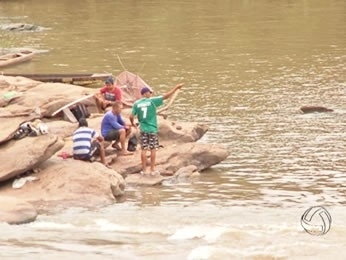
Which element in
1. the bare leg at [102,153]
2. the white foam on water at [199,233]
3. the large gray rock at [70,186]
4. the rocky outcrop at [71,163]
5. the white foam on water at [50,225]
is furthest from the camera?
the bare leg at [102,153]

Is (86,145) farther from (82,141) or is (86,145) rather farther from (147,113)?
(147,113)

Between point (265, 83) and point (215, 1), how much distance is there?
87.5 feet

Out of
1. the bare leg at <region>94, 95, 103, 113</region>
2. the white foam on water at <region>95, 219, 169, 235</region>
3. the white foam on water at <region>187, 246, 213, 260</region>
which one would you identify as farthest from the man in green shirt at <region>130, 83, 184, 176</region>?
the white foam on water at <region>187, 246, 213, 260</region>

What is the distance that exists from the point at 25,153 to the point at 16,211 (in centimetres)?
199

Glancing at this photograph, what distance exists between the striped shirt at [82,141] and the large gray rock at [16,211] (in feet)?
7.44

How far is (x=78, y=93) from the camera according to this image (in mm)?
19859

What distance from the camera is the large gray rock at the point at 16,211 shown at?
40.6 ft

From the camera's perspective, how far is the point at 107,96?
1862cm

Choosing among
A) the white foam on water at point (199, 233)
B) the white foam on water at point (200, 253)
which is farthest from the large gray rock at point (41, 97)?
the white foam on water at point (200, 253)

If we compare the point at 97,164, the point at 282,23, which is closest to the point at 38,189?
the point at 97,164

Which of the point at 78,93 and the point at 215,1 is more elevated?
the point at 78,93

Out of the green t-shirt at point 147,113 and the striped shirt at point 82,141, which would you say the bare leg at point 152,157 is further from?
the striped shirt at point 82,141

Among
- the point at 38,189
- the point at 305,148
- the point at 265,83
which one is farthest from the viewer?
the point at 265,83

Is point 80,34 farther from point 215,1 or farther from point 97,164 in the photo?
point 97,164
